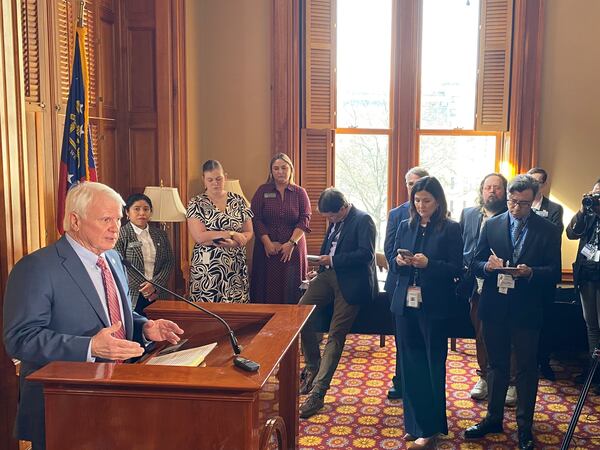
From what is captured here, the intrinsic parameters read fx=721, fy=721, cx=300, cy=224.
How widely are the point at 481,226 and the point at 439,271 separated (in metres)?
0.94

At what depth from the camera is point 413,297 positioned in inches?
156

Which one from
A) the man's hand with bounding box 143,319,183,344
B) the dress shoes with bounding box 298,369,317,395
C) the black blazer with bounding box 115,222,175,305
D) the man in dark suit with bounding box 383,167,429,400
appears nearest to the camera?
the man's hand with bounding box 143,319,183,344

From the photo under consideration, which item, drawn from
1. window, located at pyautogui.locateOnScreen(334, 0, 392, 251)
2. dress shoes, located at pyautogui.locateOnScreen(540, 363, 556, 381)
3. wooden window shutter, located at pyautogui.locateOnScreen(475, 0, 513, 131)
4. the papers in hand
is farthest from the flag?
wooden window shutter, located at pyautogui.locateOnScreen(475, 0, 513, 131)

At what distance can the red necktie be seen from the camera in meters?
2.62

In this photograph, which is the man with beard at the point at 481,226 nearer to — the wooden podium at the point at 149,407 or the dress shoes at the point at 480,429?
the dress shoes at the point at 480,429

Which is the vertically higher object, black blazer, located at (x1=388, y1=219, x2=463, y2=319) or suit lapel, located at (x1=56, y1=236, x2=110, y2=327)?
suit lapel, located at (x1=56, y1=236, x2=110, y2=327)

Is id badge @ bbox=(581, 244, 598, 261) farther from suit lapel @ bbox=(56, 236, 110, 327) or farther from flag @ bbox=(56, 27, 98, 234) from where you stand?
suit lapel @ bbox=(56, 236, 110, 327)

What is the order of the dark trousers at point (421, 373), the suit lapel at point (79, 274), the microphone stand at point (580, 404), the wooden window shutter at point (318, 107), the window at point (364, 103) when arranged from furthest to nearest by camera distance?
the window at point (364, 103), the wooden window shutter at point (318, 107), the dark trousers at point (421, 373), the microphone stand at point (580, 404), the suit lapel at point (79, 274)

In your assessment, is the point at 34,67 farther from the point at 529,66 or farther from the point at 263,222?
the point at 529,66

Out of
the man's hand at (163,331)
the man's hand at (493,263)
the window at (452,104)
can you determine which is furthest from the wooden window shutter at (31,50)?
the window at (452,104)

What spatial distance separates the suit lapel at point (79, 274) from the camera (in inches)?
98.0

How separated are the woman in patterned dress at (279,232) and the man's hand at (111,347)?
127 inches

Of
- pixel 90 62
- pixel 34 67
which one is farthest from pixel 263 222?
pixel 34 67

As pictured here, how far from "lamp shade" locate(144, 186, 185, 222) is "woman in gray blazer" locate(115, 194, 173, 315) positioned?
1.01 feet
